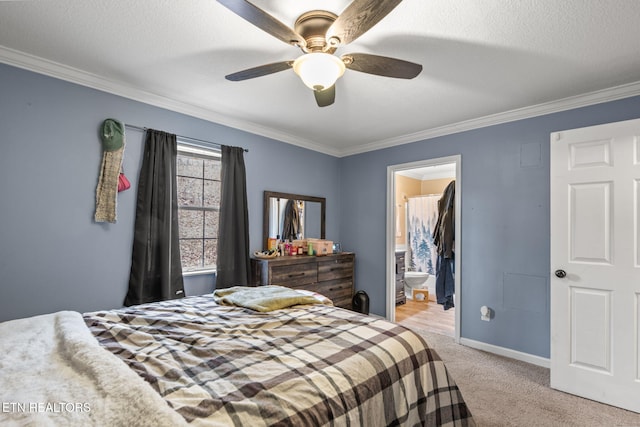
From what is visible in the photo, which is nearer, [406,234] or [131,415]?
[131,415]

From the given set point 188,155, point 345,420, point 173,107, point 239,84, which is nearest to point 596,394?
point 345,420

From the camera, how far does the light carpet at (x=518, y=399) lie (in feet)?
6.63

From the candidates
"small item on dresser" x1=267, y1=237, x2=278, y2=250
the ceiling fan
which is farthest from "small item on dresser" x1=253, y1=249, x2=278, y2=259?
the ceiling fan

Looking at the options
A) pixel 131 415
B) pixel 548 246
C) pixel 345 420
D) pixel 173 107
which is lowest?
pixel 345 420

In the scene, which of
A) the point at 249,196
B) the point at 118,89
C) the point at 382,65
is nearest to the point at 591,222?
the point at 382,65

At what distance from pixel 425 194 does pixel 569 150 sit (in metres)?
4.06

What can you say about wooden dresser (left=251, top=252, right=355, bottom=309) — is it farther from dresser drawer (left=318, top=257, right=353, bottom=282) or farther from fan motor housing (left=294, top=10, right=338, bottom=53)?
Answer: fan motor housing (left=294, top=10, right=338, bottom=53)

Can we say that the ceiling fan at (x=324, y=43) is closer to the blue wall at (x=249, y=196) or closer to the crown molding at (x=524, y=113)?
the blue wall at (x=249, y=196)

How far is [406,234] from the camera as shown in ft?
20.3

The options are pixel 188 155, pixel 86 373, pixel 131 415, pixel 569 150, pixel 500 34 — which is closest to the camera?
pixel 131 415

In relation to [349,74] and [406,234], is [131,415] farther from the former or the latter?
[406,234]

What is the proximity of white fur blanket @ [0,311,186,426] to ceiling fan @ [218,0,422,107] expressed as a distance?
149 cm

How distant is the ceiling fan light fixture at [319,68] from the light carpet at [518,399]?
7.83ft

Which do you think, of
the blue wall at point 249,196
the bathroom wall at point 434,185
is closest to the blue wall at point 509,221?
the blue wall at point 249,196
